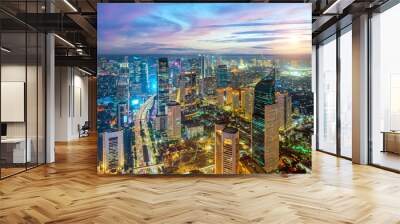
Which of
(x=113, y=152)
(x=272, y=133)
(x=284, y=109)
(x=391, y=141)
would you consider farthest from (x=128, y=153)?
(x=391, y=141)

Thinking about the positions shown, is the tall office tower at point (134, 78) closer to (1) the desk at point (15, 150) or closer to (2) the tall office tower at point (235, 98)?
(2) the tall office tower at point (235, 98)

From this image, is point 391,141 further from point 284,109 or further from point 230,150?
point 230,150

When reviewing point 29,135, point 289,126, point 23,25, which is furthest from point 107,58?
point 289,126

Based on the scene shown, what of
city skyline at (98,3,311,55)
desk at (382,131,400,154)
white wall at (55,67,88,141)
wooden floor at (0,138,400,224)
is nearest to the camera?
wooden floor at (0,138,400,224)

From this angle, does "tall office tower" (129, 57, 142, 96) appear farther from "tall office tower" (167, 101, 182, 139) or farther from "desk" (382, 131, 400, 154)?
"desk" (382, 131, 400, 154)

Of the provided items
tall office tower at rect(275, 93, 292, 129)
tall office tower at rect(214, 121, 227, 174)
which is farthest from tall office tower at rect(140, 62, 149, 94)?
tall office tower at rect(275, 93, 292, 129)

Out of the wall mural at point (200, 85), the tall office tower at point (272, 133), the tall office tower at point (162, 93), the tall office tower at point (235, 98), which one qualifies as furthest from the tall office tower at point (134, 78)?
the tall office tower at point (272, 133)

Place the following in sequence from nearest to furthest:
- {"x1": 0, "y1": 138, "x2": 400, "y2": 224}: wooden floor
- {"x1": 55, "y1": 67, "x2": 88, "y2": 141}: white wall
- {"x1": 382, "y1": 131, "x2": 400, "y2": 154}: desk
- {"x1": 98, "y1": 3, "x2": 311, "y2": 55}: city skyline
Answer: {"x1": 0, "y1": 138, "x2": 400, "y2": 224}: wooden floor, {"x1": 98, "y1": 3, "x2": 311, "y2": 55}: city skyline, {"x1": 382, "y1": 131, "x2": 400, "y2": 154}: desk, {"x1": 55, "y1": 67, "x2": 88, "y2": 141}: white wall
